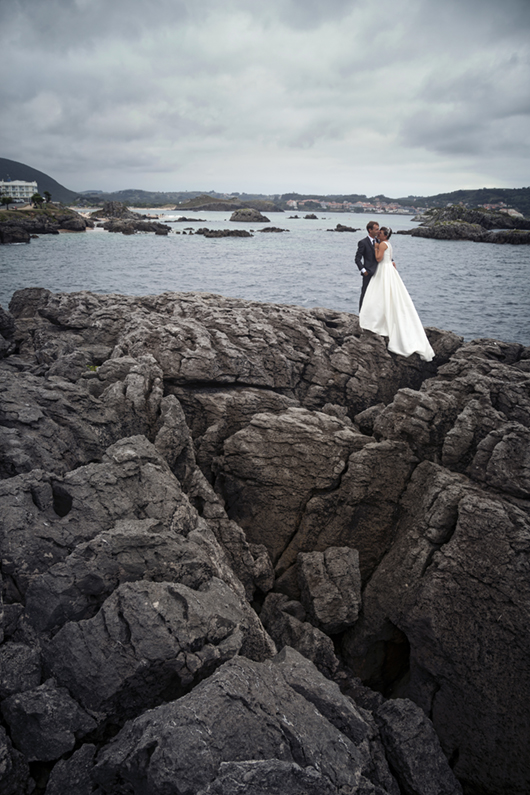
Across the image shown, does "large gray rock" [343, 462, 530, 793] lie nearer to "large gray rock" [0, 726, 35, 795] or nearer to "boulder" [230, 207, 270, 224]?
"large gray rock" [0, 726, 35, 795]

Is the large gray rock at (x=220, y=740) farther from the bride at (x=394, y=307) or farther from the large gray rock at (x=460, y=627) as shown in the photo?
the bride at (x=394, y=307)

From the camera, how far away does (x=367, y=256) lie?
13836mm

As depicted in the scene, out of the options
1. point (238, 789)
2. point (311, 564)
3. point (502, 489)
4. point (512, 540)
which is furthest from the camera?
point (311, 564)

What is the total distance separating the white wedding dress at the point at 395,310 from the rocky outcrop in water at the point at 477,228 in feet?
320

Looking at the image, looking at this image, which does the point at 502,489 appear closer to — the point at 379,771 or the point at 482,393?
the point at 482,393

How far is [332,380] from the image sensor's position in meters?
13.6

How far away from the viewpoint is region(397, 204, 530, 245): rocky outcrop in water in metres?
96.1

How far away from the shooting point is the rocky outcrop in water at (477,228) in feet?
315

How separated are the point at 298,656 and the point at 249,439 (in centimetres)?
494

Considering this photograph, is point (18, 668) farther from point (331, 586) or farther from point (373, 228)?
point (373, 228)

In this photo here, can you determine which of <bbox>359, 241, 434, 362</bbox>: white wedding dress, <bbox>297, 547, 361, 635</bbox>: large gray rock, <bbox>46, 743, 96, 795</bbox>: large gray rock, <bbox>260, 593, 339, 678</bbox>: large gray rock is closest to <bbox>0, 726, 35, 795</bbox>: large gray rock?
<bbox>46, 743, 96, 795</bbox>: large gray rock

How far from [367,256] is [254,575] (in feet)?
33.7

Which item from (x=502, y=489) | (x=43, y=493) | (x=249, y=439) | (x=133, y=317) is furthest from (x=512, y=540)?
(x=133, y=317)

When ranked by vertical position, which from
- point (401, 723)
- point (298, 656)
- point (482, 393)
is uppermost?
point (482, 393)
